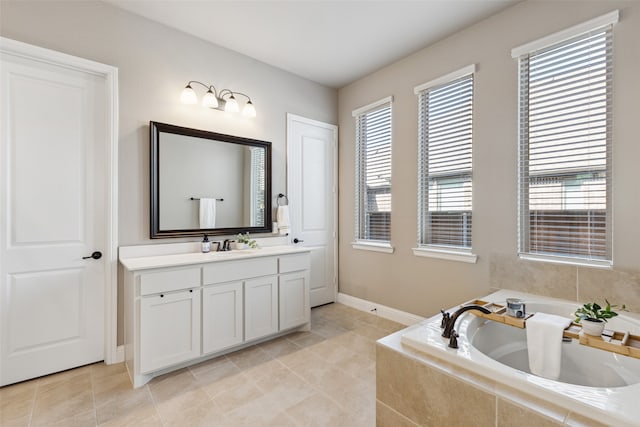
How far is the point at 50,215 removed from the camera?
2143 millimetres

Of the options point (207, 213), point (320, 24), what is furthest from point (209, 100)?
point (320, 24)

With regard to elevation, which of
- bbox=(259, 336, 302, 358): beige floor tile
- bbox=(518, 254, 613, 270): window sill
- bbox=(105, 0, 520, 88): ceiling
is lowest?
bbox=(259, 336, 302, 358): beige floor tile

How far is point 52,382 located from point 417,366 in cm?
247

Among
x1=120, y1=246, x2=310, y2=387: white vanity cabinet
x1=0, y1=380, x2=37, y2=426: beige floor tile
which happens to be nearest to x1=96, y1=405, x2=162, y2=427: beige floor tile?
x1=120, y1=246, x2=310, y2=387: white vanity cabinet

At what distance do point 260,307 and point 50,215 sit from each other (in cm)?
171

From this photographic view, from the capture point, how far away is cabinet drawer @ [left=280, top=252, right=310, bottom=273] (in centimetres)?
279

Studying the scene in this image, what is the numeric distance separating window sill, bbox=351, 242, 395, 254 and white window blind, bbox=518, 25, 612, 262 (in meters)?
1.27

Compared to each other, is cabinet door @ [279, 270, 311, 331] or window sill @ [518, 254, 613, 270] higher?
window sill @ [518, 254, 613, 270]

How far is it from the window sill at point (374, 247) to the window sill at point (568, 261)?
125 cm

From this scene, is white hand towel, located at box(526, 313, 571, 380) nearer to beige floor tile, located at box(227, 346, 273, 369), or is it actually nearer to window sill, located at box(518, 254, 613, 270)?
window sill, located at box(518, 254, 613, 270)

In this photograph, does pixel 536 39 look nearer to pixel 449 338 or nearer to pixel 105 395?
pixel 449 338

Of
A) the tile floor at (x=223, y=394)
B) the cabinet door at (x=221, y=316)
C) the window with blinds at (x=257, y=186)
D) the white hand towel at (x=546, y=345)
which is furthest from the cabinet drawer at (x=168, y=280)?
the white hand towel at (x=546, y=345)

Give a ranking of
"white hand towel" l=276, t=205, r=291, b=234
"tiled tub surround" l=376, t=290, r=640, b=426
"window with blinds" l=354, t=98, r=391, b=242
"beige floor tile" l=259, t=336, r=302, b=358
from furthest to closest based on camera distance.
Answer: "window with blinds" l=354, t=98, r=391, b=242 → "white hand towel" l=276, t=205, r=291, b=234 → "beige floor tile" l=259, t=336, r=302, b=358 → "tiled tub surround" l=376, t=290, r=640, b=426

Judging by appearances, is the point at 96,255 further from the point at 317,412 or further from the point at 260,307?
the point at 317,412
